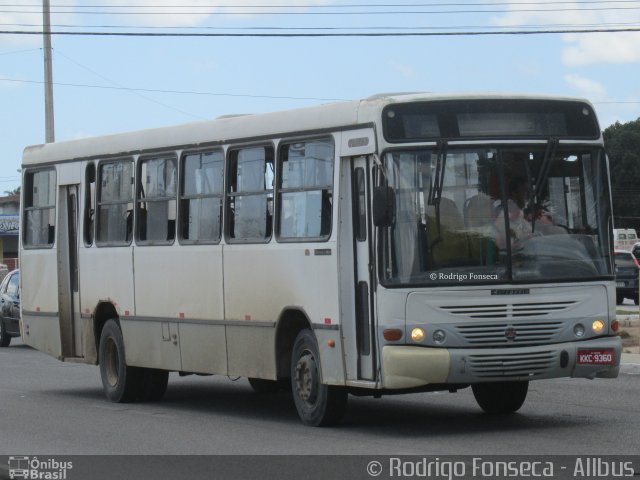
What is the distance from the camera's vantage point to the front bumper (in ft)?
39.5

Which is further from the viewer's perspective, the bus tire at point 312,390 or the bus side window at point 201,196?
the bus side window at point 201,196

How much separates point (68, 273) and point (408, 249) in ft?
23.2

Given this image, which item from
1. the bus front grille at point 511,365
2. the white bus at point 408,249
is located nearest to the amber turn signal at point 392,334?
the white bus at point 408,249

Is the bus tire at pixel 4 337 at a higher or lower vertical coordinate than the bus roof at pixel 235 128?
lower

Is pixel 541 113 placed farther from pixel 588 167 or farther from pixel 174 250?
pixel 174 250

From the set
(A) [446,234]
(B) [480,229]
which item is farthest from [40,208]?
(B) [480,229]

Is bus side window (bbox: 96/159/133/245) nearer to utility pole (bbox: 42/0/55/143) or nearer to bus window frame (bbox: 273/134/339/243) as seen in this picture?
bus window frame (bbox: 273/134/339/243)

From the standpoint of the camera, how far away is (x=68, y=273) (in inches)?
714

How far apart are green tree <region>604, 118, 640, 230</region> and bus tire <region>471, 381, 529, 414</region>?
96828 mm

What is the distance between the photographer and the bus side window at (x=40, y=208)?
18.6 meters

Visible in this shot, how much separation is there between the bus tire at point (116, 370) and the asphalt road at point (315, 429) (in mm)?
321

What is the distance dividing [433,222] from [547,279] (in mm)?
1129
